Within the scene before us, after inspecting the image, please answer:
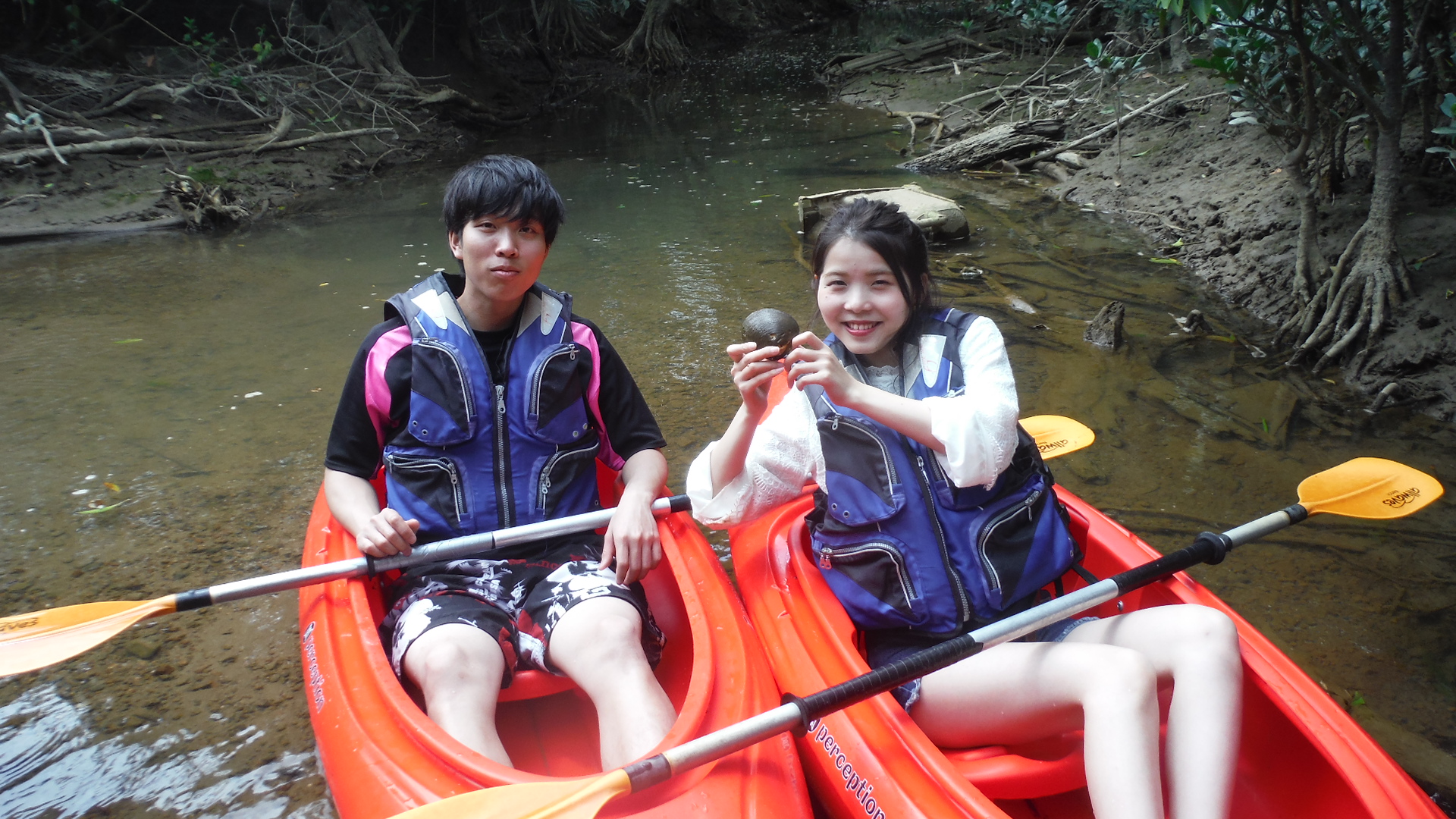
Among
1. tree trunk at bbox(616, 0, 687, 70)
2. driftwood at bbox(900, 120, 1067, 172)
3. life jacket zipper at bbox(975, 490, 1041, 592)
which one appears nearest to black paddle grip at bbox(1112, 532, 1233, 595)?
life jacket zipper at bbox(975, 490, 1041, 592)

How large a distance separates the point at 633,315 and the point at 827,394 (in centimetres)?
313

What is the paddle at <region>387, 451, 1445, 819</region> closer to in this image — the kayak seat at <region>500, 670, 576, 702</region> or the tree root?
the kayak seat at <region>500, 670, 576, 702</region>

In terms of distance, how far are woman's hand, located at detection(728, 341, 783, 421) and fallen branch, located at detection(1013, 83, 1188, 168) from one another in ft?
18.9

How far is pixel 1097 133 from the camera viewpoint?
7250 millimetres

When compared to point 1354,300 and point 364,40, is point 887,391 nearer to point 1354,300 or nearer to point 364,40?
point 1354,300

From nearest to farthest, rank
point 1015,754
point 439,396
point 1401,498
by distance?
point 1015,754
point 439,396
point 1401,498

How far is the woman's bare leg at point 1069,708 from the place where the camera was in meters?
1.38

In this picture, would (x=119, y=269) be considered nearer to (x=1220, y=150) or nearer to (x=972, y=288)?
A: (x=972, y=288)

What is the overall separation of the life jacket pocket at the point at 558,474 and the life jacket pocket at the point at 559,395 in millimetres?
34

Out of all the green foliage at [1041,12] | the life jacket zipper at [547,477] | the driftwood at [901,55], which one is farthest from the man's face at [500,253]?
the driftwood at [901,55]

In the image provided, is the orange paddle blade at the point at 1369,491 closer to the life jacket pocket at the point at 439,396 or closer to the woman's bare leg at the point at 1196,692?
the woman's bare leg at the point at 1196,692

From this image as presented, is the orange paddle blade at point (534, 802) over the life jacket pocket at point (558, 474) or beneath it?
beneath

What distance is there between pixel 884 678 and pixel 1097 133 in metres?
6.88

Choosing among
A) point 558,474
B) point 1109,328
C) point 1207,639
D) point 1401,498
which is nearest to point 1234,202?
point 1109,328
